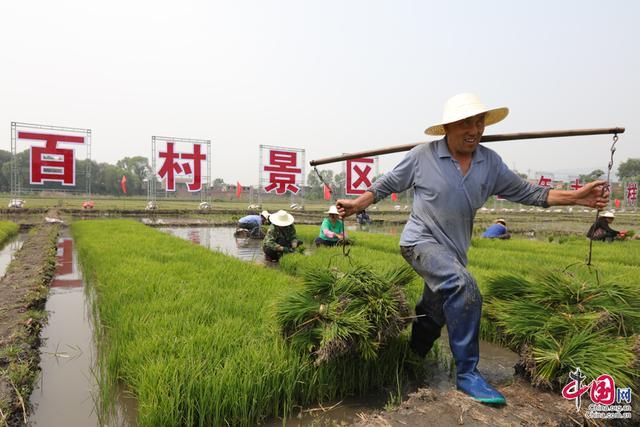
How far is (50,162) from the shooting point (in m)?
13.8

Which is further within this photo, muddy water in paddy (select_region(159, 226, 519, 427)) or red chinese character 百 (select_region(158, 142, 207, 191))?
red chinese character 百 (select_region(158, 142, 207, 191))

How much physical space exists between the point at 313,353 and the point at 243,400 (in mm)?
405

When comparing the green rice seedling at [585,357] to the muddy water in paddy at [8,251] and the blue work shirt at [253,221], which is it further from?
the blue work shirt at [253,221]

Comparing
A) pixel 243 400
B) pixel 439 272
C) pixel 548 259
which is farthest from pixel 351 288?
pixel 548 259

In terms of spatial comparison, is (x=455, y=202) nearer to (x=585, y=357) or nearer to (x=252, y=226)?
(x=585, y=357)

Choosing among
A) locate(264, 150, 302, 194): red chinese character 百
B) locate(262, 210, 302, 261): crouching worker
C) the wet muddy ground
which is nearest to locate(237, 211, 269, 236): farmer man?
locate(262, 210, 302, 261): crouching worker

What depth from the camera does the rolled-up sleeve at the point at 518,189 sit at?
216cm

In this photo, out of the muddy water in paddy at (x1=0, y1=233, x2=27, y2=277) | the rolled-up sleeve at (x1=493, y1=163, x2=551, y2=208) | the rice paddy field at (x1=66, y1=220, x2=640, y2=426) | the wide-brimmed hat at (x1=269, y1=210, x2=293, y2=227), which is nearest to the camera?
the rice paddy field at (x1=66, y1=220, x2=640, y2=426)

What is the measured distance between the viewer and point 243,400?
184 cm

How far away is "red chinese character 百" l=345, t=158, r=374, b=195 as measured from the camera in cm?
1775

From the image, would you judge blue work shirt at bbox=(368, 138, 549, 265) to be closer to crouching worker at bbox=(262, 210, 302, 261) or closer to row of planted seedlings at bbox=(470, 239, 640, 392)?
row of planted seedlings at bbox=(470, 239, 640, 392)

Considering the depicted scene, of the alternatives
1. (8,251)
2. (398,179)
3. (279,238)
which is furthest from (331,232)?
(8,251)

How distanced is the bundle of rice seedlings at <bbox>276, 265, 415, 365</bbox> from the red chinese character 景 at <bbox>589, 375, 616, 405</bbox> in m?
0.86

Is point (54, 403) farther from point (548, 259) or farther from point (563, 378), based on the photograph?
point (548, 259)
